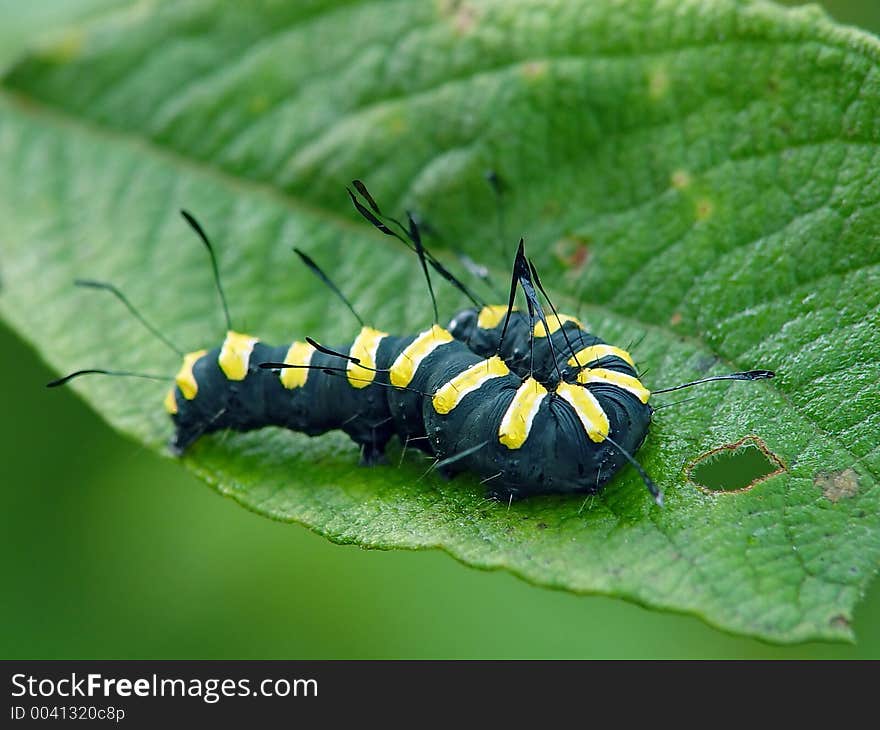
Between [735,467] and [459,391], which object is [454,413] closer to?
[459,391]

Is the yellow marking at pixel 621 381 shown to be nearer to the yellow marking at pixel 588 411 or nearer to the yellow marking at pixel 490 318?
the yellow marking at pixel 588 411


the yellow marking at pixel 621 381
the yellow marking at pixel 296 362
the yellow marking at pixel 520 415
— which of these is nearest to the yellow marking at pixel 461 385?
the yellow marking at pixel 520 415

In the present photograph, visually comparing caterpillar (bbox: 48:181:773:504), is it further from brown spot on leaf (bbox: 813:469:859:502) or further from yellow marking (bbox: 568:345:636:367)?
brown spot on leaf (bbox: 813:469:859:502)

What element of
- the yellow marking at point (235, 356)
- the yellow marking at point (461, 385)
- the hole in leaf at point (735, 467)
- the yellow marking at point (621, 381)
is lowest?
the hole in leaf at point (735, 467)

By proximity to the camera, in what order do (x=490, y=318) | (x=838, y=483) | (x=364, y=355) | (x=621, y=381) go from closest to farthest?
1. (x=838, y=483)
2. (x=621, y=381)
3. (x=364, y=355)
4. (x=490, y=318)

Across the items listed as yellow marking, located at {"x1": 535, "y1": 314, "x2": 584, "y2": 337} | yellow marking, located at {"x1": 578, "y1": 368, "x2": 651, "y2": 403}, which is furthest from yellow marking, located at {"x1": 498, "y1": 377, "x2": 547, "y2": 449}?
yellow marking, located at {"x1": 535, "y1": 314, "x2": 584, "y2": 337}

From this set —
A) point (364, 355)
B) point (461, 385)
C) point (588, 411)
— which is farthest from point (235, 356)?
point (588, 411)
